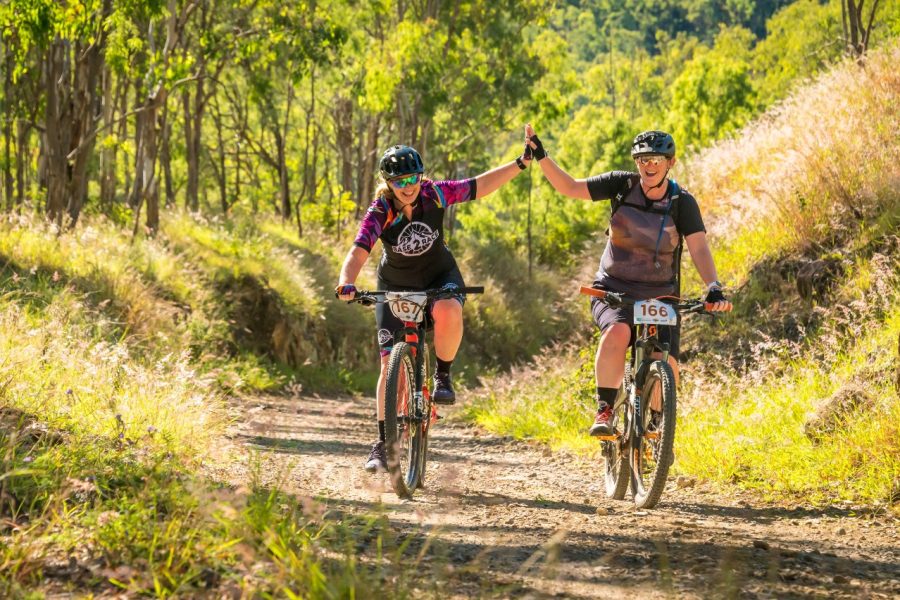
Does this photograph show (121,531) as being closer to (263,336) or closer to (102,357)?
(102,357)

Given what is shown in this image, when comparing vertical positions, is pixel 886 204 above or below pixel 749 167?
below

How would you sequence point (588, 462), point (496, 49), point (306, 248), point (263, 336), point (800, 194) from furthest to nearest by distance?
1. point (496, 49)
2. point (306, 248)
3. point (263, 336)
4. point (800, 194)
5. point (588, 462)

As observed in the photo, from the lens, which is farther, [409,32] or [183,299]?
[409,32]

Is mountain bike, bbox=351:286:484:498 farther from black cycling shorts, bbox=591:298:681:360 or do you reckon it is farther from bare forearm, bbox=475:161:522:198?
black cycling shorts, bbox=591:298:681:360

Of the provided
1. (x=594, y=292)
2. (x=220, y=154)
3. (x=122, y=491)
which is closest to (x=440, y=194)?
(x=594, y=292)

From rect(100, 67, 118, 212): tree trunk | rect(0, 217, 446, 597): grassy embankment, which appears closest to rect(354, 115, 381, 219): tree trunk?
rect(100, 67, 118, 212): tree trunk

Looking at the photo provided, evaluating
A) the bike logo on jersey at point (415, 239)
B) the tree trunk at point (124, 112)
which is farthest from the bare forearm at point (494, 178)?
the tree trunk at point (124, 112)

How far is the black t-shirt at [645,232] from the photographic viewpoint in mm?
6148

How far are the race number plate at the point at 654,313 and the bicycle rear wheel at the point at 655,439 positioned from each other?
0.24 m

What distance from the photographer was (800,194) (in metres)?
10.8

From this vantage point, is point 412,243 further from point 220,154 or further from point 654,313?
point 220,154

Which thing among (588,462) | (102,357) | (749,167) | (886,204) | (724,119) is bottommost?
(588,462)

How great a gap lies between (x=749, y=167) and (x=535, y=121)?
19015 millimetres

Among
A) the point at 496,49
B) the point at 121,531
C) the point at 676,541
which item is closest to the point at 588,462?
the point at 676,541
